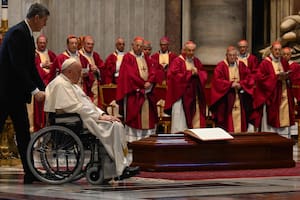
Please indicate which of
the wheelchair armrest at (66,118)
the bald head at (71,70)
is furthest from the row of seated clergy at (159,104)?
the wheelchair armrest at (66,118)

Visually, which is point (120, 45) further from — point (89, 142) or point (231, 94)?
point (89, 142)

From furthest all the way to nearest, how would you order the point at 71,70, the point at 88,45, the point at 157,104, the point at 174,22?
the point at 174,22 → the point at 157,104 → the point at 88,45 → the point at 71,70

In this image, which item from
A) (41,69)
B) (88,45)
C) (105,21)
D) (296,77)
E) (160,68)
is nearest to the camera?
(41,69)

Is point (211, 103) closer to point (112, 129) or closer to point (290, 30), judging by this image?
point (290, 30)

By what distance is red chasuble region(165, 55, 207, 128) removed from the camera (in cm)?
1630

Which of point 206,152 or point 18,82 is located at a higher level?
point 18,82

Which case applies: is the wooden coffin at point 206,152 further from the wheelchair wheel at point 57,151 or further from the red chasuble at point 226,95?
the red chasuble at point 226,95

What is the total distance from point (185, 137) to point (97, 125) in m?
2.15

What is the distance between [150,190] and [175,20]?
38.4ft

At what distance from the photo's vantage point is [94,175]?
891 centimetres

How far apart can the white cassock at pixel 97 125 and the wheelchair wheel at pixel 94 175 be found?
49 mm

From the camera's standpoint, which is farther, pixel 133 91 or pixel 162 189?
pixel 133 91

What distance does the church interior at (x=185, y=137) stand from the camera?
829cm

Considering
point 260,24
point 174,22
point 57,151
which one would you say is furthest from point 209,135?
point 260,24
